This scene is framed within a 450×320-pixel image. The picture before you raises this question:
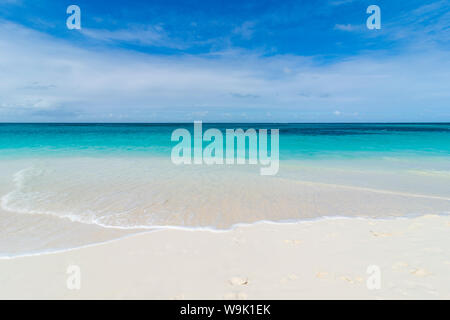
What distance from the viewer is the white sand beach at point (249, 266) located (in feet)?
10.8

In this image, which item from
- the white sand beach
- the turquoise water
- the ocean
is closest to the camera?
the white sand beach

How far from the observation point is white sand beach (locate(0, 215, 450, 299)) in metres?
3.30

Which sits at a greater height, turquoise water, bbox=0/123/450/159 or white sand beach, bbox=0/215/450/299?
turquoise water, bbox=0/123/450/159

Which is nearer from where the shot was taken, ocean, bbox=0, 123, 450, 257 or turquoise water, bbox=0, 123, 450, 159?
ocean, bbox=0, 123, 450, 257

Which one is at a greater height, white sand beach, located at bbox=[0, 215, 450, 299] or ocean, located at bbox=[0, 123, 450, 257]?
ocean, located at bbox=[0, 123, 450, 257]

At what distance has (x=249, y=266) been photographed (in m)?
3.86

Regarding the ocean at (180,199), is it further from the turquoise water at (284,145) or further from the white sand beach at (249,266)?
the turquoise water at (284,145)

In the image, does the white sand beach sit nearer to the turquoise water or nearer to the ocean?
the ocean

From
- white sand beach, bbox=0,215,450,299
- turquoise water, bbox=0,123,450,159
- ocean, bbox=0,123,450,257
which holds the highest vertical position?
turquoise water, bbox=0,123,450,159

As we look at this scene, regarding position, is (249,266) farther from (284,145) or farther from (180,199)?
(284,145)

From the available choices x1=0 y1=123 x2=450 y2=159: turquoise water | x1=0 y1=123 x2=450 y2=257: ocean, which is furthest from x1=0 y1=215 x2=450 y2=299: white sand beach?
x1=0 y1=123 x2=450 y2=159: turquoise water

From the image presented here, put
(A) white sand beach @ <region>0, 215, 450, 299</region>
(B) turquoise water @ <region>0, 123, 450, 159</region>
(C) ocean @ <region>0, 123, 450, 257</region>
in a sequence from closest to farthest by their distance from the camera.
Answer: (A) white sand beach @ <region>0, 215, 450, 299</region>, (C) ocean @ <region>0, 123, 450, 257</region>, (B) turquoise water @ <region>0, 123, 450, 159</region>

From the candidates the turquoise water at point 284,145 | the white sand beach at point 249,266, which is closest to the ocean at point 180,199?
the white sand beach at point 249,266

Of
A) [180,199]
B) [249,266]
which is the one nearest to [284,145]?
[180,199]
